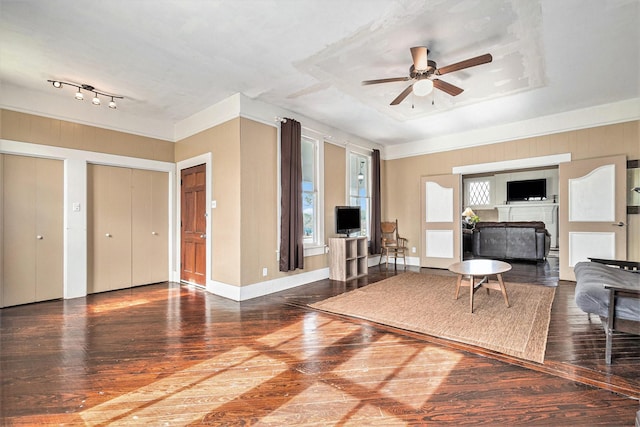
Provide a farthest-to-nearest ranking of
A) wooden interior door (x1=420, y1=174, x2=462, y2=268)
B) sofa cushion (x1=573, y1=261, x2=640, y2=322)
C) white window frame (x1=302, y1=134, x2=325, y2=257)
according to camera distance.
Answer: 1. wooden interior door (x1=420, y1=174, x2=462, y2=268)
2. white window frame (x1=302, y1=134, x2=325, y2=257)
3. sofa cushion (x1=573, y1=261, x2=640, y2=322)

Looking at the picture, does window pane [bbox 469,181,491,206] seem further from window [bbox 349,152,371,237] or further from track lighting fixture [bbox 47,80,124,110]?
track lighting fixture [bbox 47,80,124,110]

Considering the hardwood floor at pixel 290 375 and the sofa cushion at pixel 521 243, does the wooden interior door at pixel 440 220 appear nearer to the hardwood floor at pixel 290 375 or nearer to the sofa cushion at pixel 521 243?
the sofa cushion at pixel 521 243

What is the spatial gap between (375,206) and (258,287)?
3.46 meters

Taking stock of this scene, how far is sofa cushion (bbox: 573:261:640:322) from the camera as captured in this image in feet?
7.33

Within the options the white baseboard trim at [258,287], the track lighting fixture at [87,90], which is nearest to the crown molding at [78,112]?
the track lighting fixture at [87,90]

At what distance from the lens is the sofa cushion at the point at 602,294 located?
2234mm

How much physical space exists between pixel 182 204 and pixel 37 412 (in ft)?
12.8

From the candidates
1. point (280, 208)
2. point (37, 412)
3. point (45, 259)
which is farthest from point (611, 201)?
point (45, 259)

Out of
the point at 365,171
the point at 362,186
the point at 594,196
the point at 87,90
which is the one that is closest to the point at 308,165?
the point at 362,186

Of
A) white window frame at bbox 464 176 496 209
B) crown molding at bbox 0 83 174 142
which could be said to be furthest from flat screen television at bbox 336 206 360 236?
white window frame at bbox 464 176 496 209

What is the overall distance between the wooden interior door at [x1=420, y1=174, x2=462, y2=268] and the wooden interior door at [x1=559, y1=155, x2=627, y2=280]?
1.74 m

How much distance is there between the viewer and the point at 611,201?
15.6 ft

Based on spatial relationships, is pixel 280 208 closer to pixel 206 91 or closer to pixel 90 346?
pixel 206 91

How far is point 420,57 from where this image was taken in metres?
2.93
